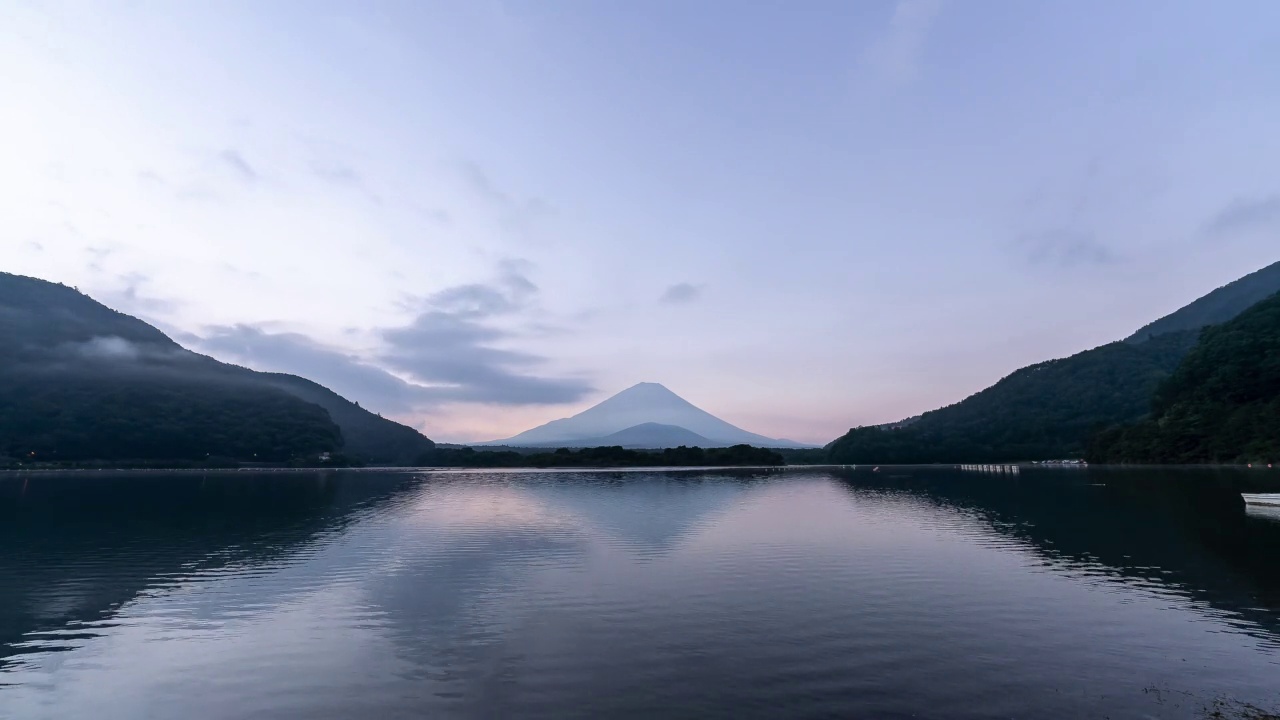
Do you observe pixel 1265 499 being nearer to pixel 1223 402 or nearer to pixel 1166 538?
pixel 1166 538

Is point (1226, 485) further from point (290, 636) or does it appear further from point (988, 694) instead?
point (290, 636)

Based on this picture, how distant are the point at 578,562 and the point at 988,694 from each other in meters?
25.9

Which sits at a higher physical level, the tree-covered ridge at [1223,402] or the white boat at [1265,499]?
the tree-covered ridge at [1223,402]

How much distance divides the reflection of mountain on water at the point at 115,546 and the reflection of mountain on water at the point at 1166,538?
145ft

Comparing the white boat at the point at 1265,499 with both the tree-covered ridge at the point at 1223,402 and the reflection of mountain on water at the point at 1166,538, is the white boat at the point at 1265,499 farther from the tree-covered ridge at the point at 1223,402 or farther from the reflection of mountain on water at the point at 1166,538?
the tree-covered ridge at the point at 1223,402

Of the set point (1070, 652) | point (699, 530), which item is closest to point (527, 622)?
point (1070, 652)

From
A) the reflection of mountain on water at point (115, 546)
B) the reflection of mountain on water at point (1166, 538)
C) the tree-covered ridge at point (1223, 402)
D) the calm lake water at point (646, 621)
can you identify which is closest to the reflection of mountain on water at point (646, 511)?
the calm lake water at point (646, 621)

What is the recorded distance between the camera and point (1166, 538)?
44.9 m

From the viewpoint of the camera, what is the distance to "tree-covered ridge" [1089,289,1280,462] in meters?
138

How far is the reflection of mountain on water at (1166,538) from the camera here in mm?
28734

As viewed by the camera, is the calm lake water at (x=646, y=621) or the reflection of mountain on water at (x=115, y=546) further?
the reflection of mountain on water at (x=115, y=546)

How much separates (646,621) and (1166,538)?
40783mm

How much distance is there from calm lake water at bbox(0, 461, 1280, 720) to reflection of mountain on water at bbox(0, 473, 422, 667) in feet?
1.01

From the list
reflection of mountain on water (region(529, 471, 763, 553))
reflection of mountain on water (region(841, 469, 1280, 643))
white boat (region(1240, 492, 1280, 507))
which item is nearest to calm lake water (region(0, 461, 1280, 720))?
reflection of mountain on water (region(841, 469, 1280, 643))
